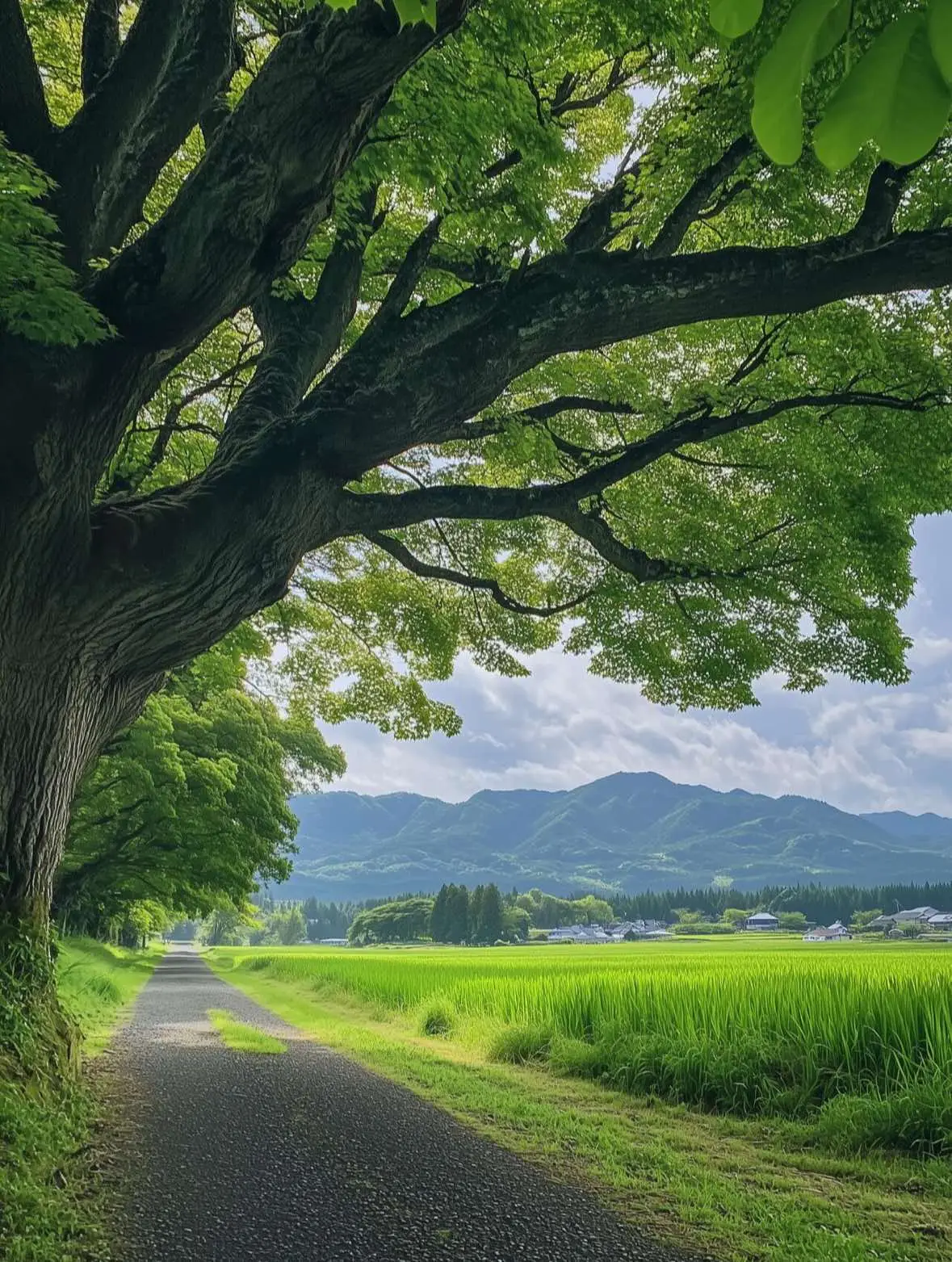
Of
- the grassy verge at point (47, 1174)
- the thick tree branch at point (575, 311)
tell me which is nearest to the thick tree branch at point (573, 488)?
the thick tree branch at point (575, 311)

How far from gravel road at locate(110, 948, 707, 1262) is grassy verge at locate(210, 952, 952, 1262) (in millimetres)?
259

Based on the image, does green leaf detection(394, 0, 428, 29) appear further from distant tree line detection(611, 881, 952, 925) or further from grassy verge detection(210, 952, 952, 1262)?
distant tree line detection(611, 881, 952, 925)

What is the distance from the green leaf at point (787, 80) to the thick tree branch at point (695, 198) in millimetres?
4682

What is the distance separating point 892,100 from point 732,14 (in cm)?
25

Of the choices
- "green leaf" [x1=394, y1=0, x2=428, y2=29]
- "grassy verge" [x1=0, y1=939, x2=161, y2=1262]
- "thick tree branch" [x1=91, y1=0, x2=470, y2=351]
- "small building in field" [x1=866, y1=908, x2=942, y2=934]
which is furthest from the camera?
"small building in field" [x1=866, y1=908, x2=942, y2=934]

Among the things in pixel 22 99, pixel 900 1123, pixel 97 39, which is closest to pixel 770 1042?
pixel 900 1123

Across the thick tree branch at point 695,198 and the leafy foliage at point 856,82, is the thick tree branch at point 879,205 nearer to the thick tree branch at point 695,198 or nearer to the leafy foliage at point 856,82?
the thick tree branch at point 695,198

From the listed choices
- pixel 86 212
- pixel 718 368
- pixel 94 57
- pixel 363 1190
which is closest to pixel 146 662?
pixel 86 212

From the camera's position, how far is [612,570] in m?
9.40

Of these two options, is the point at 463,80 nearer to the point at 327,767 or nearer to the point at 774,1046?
the point at 774,1046

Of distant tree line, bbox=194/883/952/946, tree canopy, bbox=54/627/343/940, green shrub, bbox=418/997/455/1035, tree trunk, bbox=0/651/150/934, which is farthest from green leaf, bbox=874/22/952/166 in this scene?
distant tree line, bbox=194/883/952/946

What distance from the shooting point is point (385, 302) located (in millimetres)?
6160

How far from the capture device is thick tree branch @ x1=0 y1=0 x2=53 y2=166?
4.63 m

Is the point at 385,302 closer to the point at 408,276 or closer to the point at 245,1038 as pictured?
the point at 408,276
